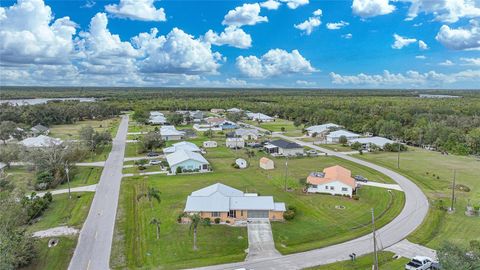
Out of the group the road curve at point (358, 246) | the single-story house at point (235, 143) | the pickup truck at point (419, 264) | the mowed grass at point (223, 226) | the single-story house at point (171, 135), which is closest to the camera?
the pickup truck at point (419, 264)

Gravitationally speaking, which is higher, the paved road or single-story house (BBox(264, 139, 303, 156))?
single-story house (BBox(264, 139, 303, 156))

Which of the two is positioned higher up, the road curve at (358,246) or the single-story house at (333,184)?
the single-story house at (333,184)

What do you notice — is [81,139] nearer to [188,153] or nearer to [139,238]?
[188,153]

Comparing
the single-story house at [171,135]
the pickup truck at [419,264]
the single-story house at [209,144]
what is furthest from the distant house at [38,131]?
the pickup truck at [419,264]

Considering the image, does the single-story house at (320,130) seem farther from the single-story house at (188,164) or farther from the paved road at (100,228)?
the paved road at (100,228)

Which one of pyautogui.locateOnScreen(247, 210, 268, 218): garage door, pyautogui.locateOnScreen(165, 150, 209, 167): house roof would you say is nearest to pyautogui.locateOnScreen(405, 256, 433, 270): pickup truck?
pyautogui.locateOnScreen(247, 210, 268, 218): garage door

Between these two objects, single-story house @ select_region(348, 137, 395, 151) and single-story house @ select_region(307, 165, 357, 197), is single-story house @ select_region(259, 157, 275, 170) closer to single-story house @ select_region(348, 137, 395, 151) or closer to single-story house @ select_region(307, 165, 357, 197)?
single-story house @ select_region(307, 165, 357, 197)
